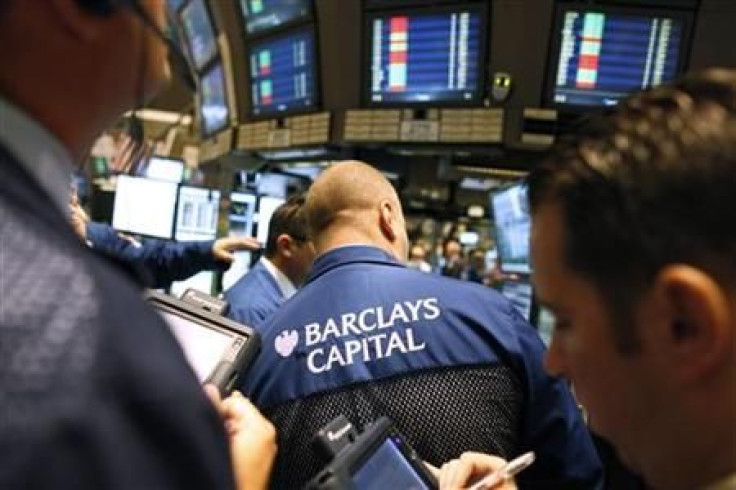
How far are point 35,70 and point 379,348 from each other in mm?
1146

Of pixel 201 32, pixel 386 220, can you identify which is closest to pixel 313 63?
pixel 201 32

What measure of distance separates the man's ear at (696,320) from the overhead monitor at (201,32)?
A: 5.26 meters

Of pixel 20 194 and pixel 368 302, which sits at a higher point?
pixel 20 194

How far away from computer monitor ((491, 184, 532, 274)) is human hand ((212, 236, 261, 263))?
1168 mm

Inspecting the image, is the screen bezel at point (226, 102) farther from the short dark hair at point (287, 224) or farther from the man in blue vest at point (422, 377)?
the man in blue vest at point (422, 377)

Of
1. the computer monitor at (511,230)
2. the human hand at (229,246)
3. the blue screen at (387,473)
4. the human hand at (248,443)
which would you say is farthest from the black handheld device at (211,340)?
the computer monitor at (511,230)

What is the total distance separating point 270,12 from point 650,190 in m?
4.53

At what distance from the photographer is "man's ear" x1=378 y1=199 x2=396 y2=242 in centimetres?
206

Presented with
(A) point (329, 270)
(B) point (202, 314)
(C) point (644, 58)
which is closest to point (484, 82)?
(C) point (644, 58)

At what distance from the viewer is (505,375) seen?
1.70 metres

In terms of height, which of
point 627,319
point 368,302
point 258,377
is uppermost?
point 627,319

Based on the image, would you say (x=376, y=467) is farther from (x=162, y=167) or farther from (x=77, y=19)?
(x=162, y=167)

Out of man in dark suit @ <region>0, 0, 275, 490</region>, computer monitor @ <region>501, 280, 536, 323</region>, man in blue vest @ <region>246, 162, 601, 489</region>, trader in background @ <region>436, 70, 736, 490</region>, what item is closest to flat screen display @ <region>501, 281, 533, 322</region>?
computer monitor @ <region>501, 280, 536, 323</region>

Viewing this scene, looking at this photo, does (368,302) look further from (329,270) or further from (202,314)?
(202,314)
